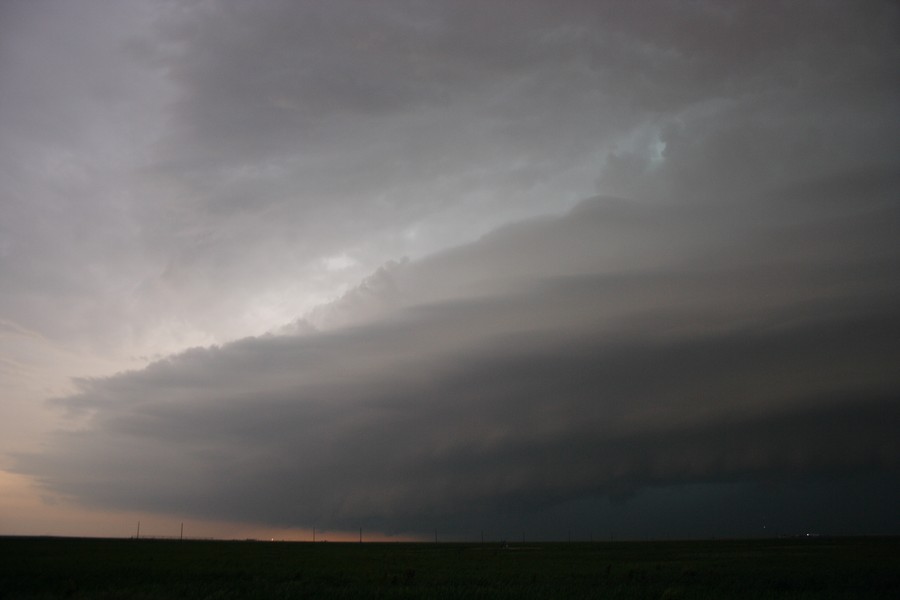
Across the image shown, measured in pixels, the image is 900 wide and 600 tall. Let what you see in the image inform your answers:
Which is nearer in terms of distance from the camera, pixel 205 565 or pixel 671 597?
pixel 671 597

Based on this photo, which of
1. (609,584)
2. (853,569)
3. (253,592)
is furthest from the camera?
(853,569)

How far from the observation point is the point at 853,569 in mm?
67250

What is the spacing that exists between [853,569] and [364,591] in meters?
50.4

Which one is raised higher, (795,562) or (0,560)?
(0,560)

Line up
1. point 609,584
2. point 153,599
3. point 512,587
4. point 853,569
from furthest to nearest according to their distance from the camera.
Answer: point 853,569 < point 609,584 < point 512,587 < point 153,599

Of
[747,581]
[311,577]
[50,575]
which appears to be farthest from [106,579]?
[747,581]

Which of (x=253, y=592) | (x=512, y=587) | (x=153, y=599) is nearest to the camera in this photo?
(x=153, y=599)

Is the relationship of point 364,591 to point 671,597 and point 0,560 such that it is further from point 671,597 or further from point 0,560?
point 0,560

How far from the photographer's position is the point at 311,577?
5984 cm

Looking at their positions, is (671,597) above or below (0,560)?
below

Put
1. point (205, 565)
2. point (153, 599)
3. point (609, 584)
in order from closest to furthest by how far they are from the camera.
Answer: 1. point (153, 599)
2. point (609, 584)
3. point (205, 565)

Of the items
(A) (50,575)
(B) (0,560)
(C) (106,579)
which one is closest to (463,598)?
(C) (106,579)

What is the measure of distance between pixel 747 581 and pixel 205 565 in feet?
183

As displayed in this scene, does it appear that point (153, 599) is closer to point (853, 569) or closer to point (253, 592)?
point (253, 592)
